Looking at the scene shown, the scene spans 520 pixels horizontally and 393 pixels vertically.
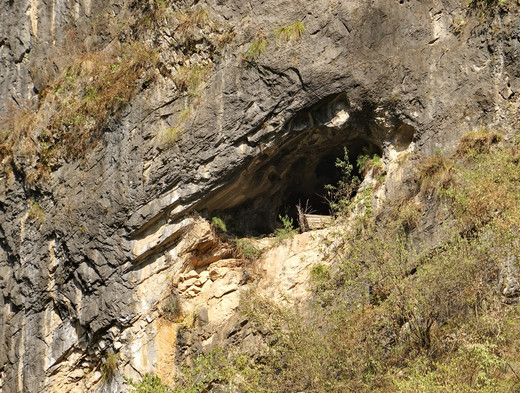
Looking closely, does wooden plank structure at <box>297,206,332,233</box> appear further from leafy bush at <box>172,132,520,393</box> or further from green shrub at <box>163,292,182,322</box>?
green shrub at <box>163,292,182,322</box>

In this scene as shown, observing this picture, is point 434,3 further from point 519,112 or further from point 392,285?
point 392,285

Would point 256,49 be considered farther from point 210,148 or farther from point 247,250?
point 247,250

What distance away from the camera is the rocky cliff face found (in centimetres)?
1206

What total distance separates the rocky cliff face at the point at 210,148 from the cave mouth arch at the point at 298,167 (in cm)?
4

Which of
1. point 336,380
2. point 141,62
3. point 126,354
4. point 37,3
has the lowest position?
point 336,380

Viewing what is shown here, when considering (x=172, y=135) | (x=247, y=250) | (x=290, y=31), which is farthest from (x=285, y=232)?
(x=290, y=31)

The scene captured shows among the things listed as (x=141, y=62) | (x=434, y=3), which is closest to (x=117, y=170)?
(x=141, y=62)

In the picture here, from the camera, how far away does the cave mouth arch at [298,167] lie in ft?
40.7

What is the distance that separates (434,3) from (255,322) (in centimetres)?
602

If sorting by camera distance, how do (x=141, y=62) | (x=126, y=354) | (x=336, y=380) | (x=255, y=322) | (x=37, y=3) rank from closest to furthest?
(x=336, y=380), (x=255, y=322), (x=126, y=354), (x=141, y=62), (x=37, y=3)

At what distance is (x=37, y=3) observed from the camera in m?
15.6

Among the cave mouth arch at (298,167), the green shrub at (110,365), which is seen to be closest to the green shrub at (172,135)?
the cave mouth arch at (298,167)

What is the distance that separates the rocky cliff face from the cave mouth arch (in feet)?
0.12

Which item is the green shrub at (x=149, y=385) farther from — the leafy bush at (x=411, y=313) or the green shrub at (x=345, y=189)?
the green shrub at (x=345, y=189)
